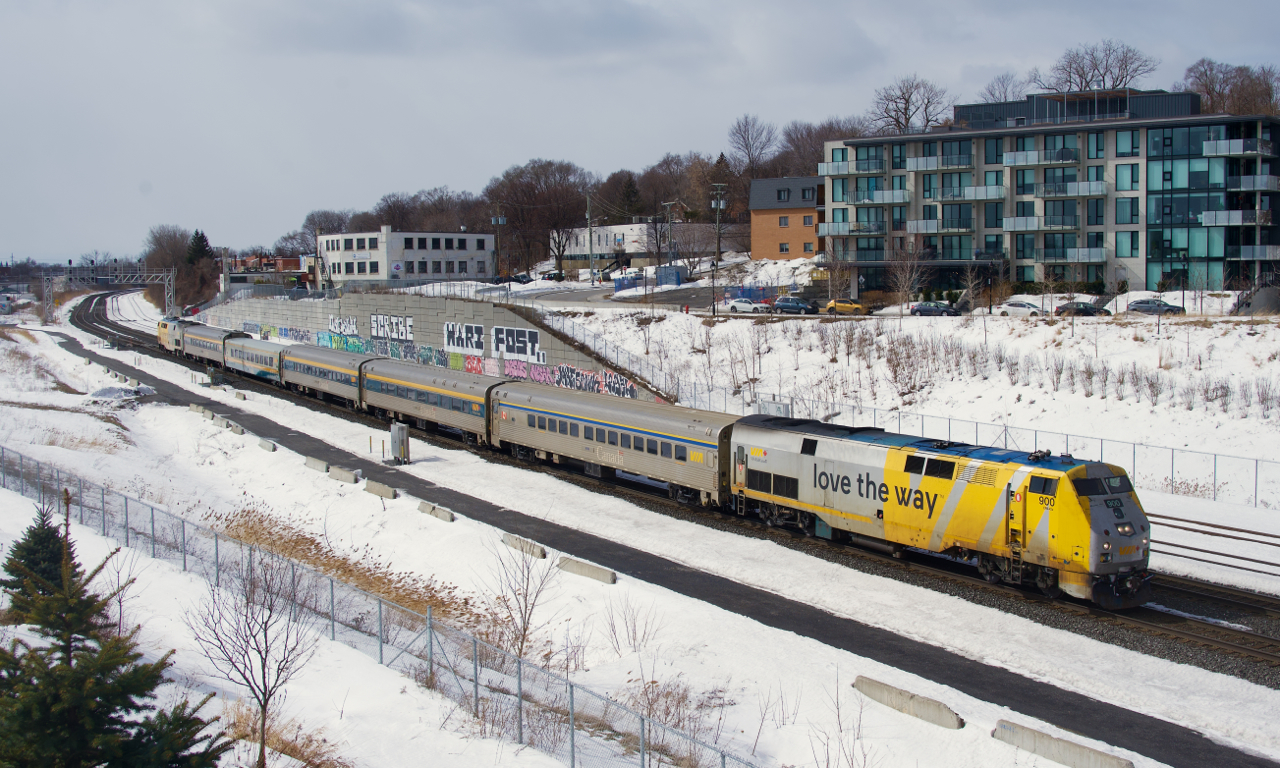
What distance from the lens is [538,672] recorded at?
18375mm

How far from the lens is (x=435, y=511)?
1144 inches

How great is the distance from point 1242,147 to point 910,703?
200 feet

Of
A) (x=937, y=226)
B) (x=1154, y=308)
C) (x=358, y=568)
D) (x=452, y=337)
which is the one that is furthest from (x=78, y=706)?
(x=937, y=226)

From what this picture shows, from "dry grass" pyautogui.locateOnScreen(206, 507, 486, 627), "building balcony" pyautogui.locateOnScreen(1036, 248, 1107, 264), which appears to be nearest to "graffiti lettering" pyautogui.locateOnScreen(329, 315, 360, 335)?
"dry grass" pyautogui.locateOnScreen(206, 507, 486, 627)

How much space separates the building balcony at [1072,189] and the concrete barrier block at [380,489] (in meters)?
53.9

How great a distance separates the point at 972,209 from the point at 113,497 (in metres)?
60.4

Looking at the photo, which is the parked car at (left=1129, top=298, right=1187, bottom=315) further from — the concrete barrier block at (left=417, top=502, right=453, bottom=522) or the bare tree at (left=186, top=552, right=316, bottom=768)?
the bare tree at (left=186, top=552, right=316, bottom=768)

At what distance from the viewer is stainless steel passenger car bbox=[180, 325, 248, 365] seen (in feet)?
232

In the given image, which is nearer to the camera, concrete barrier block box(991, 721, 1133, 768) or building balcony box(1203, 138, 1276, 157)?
concrete barrier block box(991, 721, 1133, 768)

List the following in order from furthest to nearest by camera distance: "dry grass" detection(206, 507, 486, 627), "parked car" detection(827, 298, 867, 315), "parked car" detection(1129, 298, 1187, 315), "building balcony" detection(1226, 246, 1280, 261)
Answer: "parked car" detection(827, 298, 867, 315), "building balcony" detection(1226, 246, 1280, 261), "parked car" detection(1129, 298, 1187, 315), "dry grass" detection(206, 507, 486, 627)

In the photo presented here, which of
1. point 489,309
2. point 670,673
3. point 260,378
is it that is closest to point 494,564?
point 670,673

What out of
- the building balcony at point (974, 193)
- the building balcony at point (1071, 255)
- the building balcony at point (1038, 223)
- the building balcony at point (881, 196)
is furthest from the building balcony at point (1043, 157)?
the building balcony at point (881, 196)

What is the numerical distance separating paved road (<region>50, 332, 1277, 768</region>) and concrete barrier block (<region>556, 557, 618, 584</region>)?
1.10 metres

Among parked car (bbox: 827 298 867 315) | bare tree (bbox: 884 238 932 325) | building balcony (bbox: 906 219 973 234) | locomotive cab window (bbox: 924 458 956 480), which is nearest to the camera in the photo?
locomotive cab window (bbox: 924 458 956 480)
